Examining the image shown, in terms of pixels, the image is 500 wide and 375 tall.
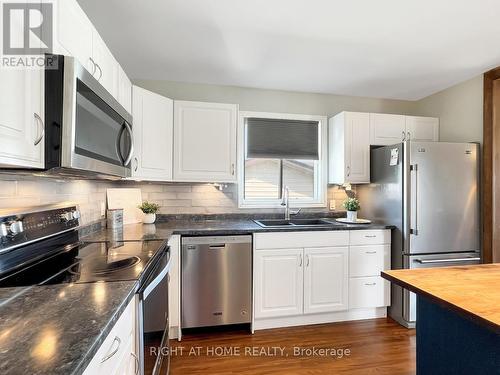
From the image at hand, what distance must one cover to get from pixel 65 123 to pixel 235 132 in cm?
177

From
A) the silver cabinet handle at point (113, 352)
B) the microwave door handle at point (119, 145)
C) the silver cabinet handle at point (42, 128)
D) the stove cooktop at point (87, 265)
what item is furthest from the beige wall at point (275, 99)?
the silver cabinet handle at point (113, 352)

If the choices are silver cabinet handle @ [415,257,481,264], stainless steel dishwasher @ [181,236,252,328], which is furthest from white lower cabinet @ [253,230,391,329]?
silver cabinet handle @ [415,257,481,264]

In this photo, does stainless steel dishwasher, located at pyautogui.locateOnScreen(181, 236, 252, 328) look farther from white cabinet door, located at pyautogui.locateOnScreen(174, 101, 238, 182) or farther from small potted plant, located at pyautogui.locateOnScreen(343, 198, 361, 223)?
small potted plant, located at pyautogui.locateOnScreen(343, 198, 361, 223)

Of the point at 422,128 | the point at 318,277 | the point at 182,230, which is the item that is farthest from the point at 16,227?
the point at 422,128

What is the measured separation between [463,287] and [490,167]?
1955 mm

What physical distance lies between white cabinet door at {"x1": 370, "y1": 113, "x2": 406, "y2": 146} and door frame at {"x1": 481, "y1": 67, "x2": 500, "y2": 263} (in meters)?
0.71

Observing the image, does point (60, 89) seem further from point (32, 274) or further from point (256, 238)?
point (256, 238)

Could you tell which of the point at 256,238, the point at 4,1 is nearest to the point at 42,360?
the point at 4,1

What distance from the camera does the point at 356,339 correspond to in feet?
7.29

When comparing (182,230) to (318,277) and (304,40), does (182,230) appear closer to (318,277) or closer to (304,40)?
(318,277)

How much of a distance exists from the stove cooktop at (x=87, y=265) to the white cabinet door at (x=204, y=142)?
3.55 feet

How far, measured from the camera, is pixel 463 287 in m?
1.10

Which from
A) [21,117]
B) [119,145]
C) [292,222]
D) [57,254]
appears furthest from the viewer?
[292,222]

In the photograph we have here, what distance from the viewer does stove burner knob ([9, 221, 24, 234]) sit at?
3.45 ft
